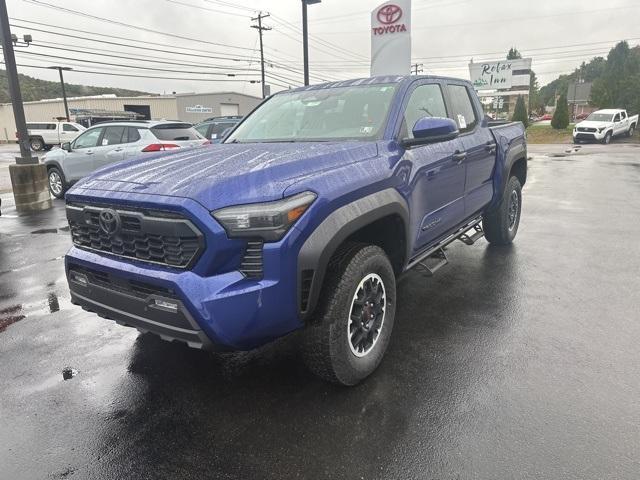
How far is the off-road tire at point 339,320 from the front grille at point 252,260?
1.71 ft

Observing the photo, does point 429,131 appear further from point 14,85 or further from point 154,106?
point 154,106

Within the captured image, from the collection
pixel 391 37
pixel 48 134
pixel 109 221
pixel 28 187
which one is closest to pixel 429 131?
pixel 109 221

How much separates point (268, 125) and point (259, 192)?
6.21 feet

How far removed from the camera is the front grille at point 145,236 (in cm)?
236

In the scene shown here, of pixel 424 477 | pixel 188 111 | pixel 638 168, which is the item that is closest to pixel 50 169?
pixel 424 477

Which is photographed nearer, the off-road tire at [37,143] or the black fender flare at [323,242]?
the black fender flare at [323,242]

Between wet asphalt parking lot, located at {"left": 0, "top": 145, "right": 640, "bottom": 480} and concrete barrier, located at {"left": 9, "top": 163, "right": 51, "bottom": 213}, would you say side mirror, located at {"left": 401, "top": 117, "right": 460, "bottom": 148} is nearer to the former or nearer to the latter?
wet asphalt parking lot, located at {"left": 0, "top": 145, "right": 640, "bottom": 480}

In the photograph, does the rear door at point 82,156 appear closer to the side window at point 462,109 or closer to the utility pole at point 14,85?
the utility pole at point 14,85

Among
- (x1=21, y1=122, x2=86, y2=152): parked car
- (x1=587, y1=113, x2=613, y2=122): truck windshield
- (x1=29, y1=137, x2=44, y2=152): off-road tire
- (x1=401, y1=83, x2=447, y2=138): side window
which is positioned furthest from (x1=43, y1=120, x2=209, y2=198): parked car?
(x1=587, y1=113, x2=613, y2=122): truck windshield

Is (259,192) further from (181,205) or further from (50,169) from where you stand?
(50,169)

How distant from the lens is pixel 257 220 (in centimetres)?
235

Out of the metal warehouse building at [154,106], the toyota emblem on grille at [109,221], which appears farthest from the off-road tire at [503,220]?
the metal warehouse building at [154,106]

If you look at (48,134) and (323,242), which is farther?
(48,134)

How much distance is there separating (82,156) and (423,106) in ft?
31.1
